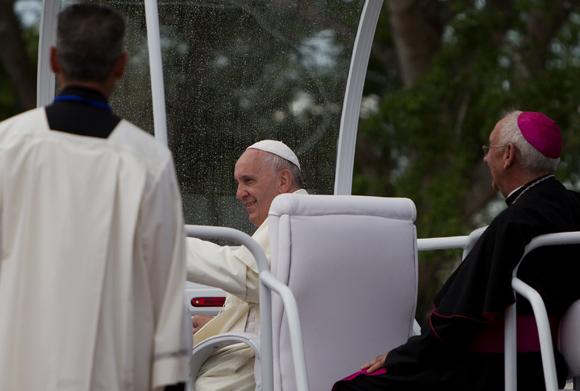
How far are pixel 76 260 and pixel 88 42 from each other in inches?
20.5

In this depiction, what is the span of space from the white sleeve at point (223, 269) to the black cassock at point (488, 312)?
19.3 inches

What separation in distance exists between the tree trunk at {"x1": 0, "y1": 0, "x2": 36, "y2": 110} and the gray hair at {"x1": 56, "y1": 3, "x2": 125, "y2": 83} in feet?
45.8

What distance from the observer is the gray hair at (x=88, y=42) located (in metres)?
3.42

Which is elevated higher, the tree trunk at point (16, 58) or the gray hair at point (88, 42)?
the gray hair at point (88, 42)

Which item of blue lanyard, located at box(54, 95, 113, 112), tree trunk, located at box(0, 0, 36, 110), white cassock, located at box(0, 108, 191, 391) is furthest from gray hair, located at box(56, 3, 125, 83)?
tree trunk, located at box(0, 0, 36, 110)

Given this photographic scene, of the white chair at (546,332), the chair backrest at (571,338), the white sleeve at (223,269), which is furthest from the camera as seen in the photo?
the white sleeve at (223,269)

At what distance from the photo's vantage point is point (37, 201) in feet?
11.1

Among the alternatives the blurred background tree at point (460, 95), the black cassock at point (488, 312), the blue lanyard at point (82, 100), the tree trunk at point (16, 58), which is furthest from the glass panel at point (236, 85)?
the tree trunk at point (16, 58)

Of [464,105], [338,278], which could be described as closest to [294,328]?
[338,278]

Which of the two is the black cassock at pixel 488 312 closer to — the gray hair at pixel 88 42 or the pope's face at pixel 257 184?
the pope's face at pixel 257 184

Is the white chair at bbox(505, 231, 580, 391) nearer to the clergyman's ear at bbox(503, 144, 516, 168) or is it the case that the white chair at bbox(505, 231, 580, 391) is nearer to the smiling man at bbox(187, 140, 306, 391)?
the clergyman's ear at bbox(503, 144, 516, 168)

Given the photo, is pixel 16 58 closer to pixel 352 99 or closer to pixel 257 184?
pixel 352 99

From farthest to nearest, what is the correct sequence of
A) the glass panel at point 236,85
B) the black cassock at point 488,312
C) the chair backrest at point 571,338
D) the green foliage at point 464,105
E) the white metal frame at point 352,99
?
1. the green foliage at point 464,105
2. the white metal frame at point 352,99
3. the glass panel at point 236,85
4. the chair backrest at point 571,338
5. the black cassock at point 488,312

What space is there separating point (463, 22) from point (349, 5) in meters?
7.73
